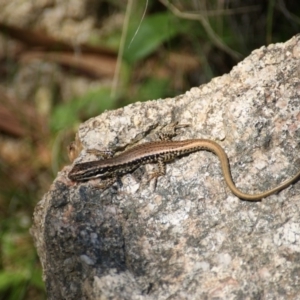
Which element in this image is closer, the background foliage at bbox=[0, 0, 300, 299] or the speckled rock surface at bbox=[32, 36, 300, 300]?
the speckled rock surface at bbox=[32, 36, 300, 300]

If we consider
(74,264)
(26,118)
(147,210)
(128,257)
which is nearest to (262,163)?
(147,210)

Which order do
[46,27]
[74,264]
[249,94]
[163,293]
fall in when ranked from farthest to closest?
[46,27] < [249,94] < [74,264] < [163,293]

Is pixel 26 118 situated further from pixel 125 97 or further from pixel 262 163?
pixel 262 163

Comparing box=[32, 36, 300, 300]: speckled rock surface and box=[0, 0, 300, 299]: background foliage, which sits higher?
box=[0, 0, 300, 299]: background foliage

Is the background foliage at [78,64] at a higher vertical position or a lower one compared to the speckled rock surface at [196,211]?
higher

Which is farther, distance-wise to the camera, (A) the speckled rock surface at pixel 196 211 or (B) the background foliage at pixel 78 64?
(B) the background foliage at pixel 78 64
